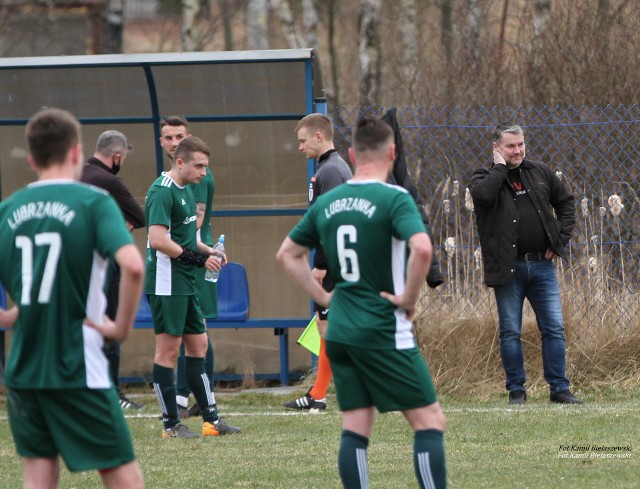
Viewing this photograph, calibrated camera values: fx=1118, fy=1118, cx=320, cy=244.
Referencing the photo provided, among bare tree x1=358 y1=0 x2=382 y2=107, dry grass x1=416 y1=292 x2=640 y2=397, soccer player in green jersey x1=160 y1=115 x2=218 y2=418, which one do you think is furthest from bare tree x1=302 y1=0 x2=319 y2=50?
soccer player in green jersey x1=160 y1=115 x2=218 y2=418

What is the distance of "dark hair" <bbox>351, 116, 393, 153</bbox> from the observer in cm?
450

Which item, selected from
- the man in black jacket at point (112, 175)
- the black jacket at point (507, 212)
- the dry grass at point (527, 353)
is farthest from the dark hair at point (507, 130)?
the man in black jacket at point (112, 175)

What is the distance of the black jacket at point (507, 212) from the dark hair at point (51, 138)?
15.2 feet

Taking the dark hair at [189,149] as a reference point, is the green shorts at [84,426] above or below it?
below

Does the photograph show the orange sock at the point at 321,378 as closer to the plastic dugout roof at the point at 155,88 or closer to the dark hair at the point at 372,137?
the plastic dugout roof at the point at 155,88

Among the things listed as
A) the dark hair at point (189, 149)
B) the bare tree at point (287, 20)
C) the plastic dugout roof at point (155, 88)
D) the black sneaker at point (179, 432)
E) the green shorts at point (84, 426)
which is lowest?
the black sneaker at point (179, 432)

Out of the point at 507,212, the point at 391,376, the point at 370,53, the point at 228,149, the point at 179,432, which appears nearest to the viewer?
the point at 391,376

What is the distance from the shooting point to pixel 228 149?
10.3 metres

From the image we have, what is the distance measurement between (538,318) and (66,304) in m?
5.05

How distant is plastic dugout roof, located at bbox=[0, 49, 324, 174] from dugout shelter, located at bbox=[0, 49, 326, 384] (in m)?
0.01

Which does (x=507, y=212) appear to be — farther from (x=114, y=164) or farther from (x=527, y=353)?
(x=114, y=164)

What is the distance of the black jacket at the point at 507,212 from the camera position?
796 centimetres

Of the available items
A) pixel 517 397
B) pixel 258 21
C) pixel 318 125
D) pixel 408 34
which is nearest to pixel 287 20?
pixel 408 34

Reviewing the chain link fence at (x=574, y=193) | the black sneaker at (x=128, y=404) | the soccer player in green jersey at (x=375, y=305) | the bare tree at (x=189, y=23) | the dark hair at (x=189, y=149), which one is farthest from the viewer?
the bare tree at (x=189, y=23)
